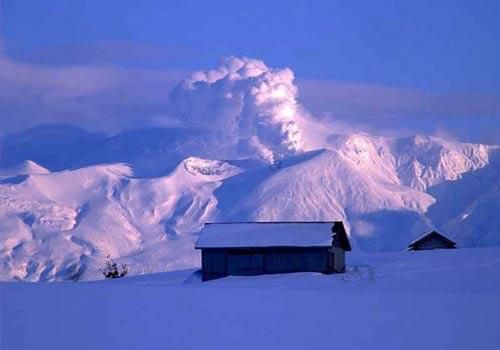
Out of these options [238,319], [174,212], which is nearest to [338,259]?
[238,319]

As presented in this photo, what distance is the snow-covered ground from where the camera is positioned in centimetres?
1426

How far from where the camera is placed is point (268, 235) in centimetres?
4441

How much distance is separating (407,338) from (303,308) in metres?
2.97

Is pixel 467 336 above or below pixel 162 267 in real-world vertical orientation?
above

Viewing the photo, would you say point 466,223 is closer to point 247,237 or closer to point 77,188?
point 77,188

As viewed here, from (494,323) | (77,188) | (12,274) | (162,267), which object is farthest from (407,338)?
(77,188)

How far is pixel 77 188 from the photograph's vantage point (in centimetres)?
19400

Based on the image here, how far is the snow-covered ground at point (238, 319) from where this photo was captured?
46.8 feet

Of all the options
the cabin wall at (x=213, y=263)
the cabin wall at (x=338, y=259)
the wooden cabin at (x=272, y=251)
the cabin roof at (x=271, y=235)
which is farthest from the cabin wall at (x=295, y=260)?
the cabin wall at (x=213, y=263)

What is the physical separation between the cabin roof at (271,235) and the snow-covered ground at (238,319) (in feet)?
74.4

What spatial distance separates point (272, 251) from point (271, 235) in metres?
1.39

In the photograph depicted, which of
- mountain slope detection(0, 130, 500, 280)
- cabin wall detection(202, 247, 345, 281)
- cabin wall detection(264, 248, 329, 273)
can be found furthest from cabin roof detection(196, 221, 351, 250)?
mountain slope detection(0, 130, 500, 280)

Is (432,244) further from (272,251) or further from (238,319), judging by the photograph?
(238,319)

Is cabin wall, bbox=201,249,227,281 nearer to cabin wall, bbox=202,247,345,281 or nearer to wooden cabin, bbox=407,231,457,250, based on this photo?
cabin wall, bbox=202,247,345,281
